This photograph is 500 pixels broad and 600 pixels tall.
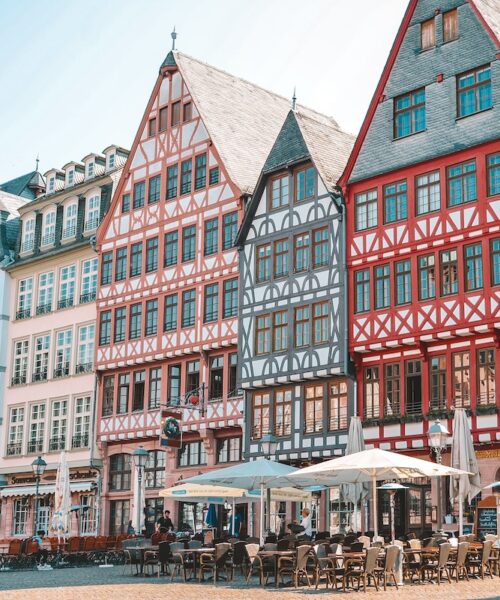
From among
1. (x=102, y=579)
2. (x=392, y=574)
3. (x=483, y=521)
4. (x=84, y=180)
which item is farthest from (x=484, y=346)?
(x=84, y=180)

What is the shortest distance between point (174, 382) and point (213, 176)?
6.97 metres

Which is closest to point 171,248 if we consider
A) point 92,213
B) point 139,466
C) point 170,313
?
point 170,313

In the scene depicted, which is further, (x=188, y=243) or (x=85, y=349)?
(x=85, y=349)

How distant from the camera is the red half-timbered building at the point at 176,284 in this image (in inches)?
1357

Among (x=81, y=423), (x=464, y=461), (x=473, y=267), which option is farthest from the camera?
(x=81, y=423)

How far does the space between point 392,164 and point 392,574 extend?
13999mm

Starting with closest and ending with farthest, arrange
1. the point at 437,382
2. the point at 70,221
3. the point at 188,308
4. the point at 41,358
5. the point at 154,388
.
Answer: the point at 437,382 < the point at 188,308 < the point at 154,388 < the point at 41,358 < the point at 70,221

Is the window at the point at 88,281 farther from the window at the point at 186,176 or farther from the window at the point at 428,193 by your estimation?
the window at the point at 428,193

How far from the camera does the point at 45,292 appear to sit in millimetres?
42281

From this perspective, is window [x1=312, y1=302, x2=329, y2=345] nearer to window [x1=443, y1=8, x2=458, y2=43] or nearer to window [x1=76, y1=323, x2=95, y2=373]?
window [x1=443, y1=8, x2=458, y2=43]

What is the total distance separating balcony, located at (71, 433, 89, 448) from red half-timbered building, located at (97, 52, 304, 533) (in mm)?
831

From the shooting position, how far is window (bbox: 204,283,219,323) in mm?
34594

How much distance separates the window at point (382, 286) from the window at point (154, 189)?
1077 cm

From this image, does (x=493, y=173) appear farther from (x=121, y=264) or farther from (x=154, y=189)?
(x=121, y=264)
